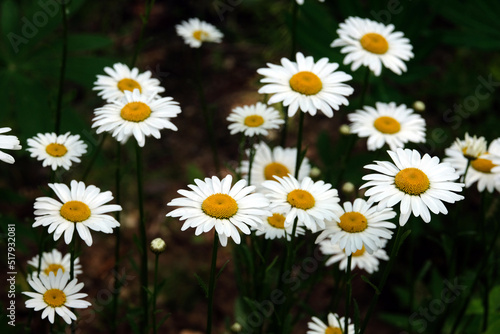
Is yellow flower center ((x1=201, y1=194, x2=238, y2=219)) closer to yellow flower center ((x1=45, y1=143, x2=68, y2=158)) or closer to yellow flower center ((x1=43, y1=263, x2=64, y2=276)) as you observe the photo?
yellow flower center ((x1=45, y1=143, x2=68, y2=158))

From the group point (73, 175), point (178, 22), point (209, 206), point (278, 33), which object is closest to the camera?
point (209, 206)

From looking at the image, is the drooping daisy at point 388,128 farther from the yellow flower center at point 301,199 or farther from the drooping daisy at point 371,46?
the yellow flower center at point 301,199

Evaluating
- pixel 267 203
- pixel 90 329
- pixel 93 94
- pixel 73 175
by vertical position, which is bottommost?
pixel 267 203

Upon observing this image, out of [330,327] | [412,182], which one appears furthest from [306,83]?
[330,327]

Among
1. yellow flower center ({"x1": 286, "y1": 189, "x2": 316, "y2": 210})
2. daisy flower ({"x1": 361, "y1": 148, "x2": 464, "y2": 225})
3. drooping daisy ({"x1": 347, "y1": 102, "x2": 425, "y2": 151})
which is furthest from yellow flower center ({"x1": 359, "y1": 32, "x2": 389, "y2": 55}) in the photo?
yellow flower center ({"x1": 286, "y1": 189, "x2": 316, "y2": 210})

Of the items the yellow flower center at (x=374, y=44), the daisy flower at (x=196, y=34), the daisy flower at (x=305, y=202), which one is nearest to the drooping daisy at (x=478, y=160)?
the yellow flower center at (x=374, y=44)

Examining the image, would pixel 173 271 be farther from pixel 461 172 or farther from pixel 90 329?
pixel 461 172

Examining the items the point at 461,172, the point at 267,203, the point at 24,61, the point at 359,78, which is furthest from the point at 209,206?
the point at 24,61
